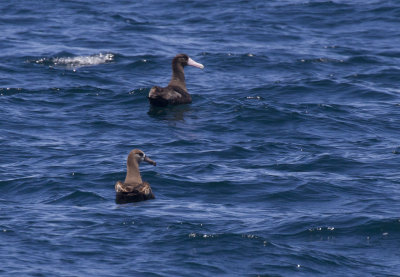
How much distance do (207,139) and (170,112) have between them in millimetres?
3021

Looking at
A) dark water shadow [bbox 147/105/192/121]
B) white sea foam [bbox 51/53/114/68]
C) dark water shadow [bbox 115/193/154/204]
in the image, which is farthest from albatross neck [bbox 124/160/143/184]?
white sea foam [bbox 51/53/114/68]

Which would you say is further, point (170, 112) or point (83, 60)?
point (83, 60)

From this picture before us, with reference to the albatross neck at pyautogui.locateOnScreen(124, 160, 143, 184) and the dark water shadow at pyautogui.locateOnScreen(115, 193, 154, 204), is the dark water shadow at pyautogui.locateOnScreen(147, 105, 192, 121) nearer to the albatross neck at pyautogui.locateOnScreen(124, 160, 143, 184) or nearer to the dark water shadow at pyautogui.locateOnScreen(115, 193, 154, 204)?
the albatross neck at pyautogui.locateOnScreen(124, 160, 143, 184)

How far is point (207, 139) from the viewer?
25016 millimetres

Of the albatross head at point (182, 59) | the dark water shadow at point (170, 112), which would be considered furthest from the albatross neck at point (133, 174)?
the albatross head at point (182, 59)

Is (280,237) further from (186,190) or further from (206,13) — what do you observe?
(206,13)

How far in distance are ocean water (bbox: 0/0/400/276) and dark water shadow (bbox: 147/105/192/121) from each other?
6 cm

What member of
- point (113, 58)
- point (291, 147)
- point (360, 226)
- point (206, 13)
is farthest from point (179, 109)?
point (206, 13)

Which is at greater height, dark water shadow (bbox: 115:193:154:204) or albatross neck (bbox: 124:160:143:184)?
albatross neck (bbox: 124:160:143:184)

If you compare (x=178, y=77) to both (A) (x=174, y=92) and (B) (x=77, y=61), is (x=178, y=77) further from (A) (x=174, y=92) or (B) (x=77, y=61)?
(B) (x=77, y=61)

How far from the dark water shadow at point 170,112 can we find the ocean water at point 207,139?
58 mm

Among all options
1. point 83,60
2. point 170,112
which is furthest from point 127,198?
point 83,60

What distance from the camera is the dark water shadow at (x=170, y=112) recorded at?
27219 millimetres

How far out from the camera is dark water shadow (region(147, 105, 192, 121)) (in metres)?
27.2
